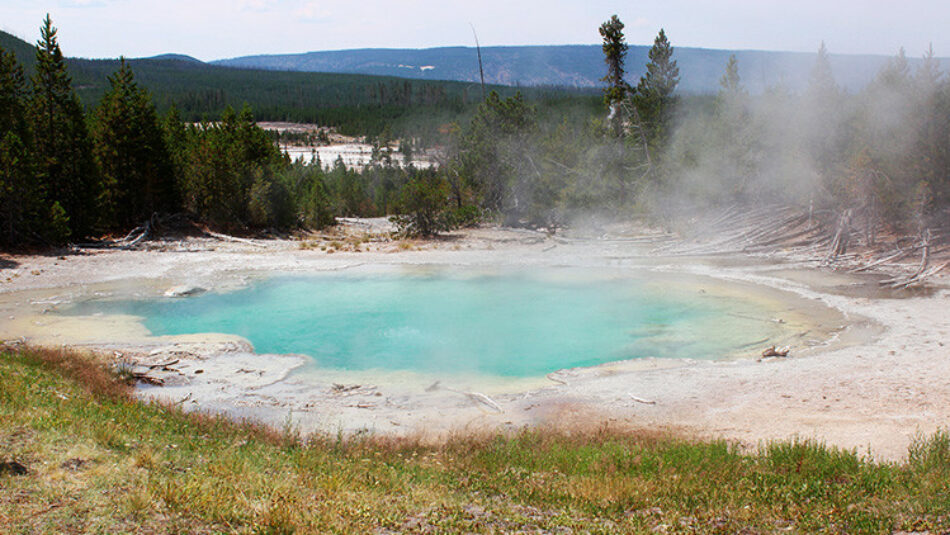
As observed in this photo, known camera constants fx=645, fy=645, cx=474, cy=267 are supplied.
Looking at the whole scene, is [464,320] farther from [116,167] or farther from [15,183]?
[116,167]

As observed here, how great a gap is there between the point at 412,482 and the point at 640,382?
4527 mm

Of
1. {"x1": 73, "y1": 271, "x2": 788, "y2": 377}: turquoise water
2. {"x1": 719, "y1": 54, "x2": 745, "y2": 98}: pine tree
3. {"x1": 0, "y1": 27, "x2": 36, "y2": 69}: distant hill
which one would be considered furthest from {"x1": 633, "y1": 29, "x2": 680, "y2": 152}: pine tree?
{"x1": 0, "y1": 27, "x2": 36, "y2": 69}: distant hill

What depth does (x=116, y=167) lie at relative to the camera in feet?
73.0

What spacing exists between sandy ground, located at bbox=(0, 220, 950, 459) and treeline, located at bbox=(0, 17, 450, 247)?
161 inches

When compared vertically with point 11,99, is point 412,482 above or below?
below

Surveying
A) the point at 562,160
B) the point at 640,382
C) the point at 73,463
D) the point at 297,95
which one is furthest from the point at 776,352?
the point at 297,95

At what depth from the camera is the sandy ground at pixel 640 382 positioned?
727 centimetres

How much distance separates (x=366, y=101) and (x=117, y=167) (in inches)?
4520

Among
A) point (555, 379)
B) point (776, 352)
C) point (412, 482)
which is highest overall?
point (412, 482)

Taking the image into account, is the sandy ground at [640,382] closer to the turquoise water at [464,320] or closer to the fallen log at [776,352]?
the fallen log at [776,352]

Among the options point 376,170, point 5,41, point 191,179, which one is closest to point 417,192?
point 191,179

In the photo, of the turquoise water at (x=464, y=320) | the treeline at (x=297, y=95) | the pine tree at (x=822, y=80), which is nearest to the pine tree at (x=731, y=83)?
the pine tree at (x=822, y=80)

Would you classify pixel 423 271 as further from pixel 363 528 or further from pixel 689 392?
pixel 363 528

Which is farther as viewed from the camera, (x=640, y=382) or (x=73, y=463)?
(x=640, y=382)
